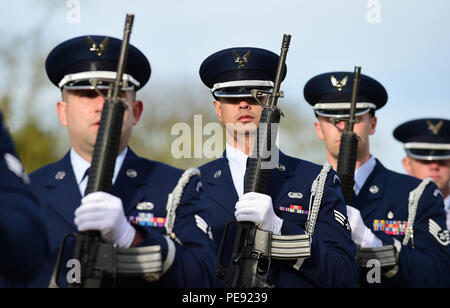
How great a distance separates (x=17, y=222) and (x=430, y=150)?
8.61 meters

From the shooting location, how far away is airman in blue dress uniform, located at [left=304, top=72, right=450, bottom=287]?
30.8 feet

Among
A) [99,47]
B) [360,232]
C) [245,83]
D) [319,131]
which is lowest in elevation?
[360,232]

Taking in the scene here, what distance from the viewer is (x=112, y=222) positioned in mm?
6211

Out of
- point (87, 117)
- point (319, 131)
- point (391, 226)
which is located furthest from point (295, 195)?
point (319, 131)

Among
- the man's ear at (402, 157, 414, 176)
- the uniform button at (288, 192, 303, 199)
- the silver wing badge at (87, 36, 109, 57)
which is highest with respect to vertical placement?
the silver wing badge at (87, 36, 109, 57)

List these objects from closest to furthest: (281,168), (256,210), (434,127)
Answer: (256,210), (281,168), (434,127)

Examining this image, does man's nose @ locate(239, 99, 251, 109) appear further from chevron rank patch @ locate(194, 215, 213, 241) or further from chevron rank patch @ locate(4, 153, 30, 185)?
chevron rank patch @ locate(4, 153, 30, 185)

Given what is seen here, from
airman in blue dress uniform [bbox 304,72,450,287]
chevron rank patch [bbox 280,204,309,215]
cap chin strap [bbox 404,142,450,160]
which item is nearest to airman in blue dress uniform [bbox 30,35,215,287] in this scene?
chevron rank patch [bbox 280,204,309,215]

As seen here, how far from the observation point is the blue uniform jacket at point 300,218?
786cm

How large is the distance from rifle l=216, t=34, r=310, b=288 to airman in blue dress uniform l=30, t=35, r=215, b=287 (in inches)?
19.8

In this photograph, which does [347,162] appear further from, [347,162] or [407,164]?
[407,164]

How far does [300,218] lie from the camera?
8.23 m
